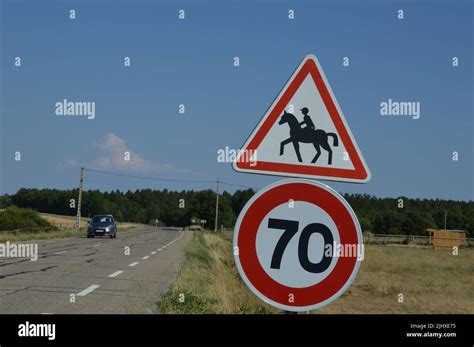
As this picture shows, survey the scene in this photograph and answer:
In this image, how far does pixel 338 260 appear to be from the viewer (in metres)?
3.30

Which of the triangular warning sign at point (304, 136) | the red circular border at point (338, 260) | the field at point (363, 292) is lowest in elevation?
the field at point (363, 292)

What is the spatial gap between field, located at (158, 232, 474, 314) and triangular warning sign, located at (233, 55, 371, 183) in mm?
4845

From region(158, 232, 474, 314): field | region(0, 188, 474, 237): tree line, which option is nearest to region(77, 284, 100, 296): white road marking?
region(158, 232, 474, 314): field

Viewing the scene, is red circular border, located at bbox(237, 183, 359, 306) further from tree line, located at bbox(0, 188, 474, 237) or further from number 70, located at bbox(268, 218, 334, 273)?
tree line, located at bbox(0, 188, 474, 237)

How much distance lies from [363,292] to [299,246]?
1682cm

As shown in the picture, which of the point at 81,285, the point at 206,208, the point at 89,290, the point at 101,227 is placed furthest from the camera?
the point at 206,208

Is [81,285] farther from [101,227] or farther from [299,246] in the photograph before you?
[101,227]

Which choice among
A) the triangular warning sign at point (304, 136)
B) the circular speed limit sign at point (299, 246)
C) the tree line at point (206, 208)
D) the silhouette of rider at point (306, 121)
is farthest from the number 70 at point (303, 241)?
the tree line at point (206, 208)

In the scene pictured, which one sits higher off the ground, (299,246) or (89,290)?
(299,246)

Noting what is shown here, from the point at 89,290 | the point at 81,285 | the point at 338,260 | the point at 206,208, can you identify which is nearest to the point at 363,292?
the point at 81,285

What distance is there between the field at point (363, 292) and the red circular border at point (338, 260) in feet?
16.2

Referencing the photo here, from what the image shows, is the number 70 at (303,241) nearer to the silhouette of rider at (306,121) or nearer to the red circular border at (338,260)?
the red circular border at (338,260)

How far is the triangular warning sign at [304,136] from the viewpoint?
359 centimetres

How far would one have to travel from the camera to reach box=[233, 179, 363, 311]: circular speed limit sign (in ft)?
10.8
